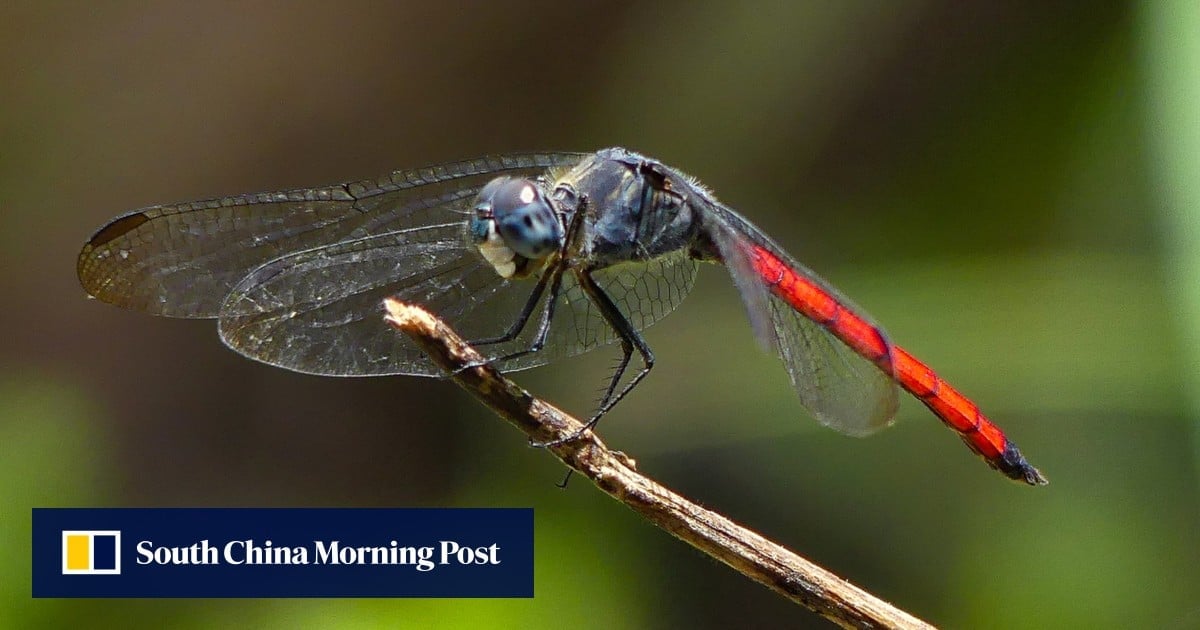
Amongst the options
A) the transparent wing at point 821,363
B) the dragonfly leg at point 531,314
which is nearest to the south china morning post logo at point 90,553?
the dragonfly leg at point 531,314

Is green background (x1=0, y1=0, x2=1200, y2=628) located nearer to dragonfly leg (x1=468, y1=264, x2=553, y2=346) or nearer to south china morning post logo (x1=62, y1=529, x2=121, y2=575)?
south china morning post logo (x1=62, y1=529, x2=121, y2=575)

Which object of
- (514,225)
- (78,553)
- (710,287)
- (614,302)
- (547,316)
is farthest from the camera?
(710,287)

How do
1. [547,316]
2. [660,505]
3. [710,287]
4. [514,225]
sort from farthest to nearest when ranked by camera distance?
[710,287], [547,316], [514,225], [660,505]

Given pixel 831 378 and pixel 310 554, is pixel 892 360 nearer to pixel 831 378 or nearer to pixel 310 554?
pixel 831 378

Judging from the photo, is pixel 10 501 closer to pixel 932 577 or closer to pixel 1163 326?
pixel 932 577

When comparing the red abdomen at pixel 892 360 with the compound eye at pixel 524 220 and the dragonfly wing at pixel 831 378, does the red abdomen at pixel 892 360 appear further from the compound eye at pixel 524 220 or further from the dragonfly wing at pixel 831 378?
the compound eye at pixel 524 220

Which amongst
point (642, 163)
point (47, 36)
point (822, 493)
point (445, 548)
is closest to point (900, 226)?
point (822, 493)

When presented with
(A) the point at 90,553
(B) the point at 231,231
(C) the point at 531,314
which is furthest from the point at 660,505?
(A) the point at 90,553
